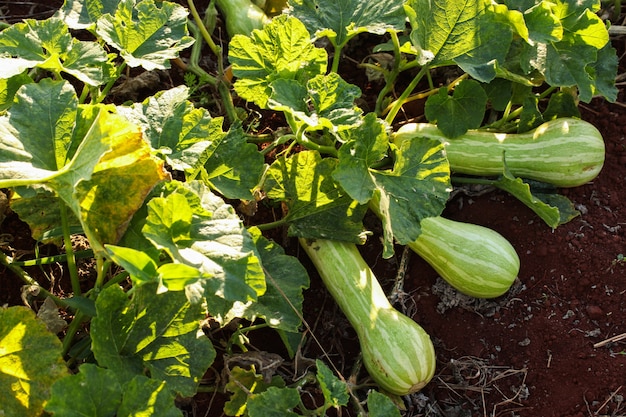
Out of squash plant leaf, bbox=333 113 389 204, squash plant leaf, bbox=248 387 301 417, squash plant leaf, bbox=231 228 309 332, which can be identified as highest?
squash plant leaf, bbox=333 113 389 204

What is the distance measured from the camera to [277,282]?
6.67 feet

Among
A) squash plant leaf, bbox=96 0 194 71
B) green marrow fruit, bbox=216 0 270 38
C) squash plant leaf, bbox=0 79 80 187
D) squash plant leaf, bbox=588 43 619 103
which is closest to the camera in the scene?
squash plant leaf, bbox=0 79 80 187

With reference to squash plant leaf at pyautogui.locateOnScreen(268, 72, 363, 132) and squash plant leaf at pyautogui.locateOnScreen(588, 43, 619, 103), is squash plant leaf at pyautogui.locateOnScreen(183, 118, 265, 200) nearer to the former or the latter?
squash plant leaf at pyautogui.locateOnScreen(268, 72, 363, 132)

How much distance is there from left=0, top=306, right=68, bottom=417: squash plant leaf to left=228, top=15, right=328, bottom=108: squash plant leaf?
0.90m

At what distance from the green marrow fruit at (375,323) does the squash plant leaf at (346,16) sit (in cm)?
66

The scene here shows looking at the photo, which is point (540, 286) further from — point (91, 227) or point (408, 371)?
point (91, 227)

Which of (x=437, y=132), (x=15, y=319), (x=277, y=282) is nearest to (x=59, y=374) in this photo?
(x=15, y=319)

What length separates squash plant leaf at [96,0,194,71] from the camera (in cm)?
212

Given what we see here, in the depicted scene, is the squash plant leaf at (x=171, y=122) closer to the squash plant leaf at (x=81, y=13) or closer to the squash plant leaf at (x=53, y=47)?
the squash plant leaf at (x=53, y=47)

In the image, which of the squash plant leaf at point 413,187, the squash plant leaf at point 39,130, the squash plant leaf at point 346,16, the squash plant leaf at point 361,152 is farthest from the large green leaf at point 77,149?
the squash plant leaf at point 346,16

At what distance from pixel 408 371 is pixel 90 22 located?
1430 mm

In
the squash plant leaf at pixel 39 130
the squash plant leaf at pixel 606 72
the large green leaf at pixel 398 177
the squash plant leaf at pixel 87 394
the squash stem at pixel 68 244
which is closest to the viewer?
the squash plant leaf at pixel 87 394

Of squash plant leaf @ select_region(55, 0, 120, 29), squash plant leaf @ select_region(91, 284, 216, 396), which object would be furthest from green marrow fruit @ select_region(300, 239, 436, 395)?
squash plant leaf @ select_region(55, 0, 120, 29)

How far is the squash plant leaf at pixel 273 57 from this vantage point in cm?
209
